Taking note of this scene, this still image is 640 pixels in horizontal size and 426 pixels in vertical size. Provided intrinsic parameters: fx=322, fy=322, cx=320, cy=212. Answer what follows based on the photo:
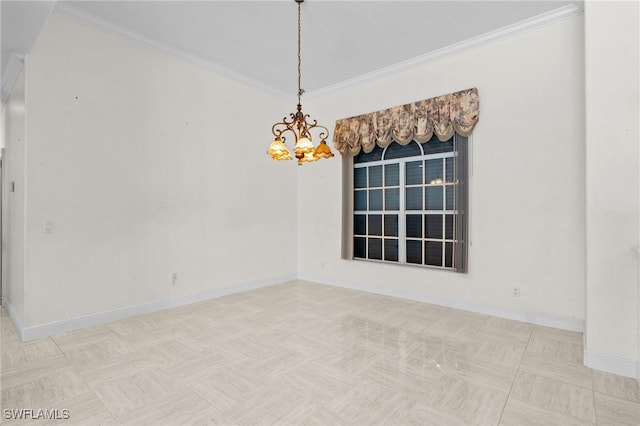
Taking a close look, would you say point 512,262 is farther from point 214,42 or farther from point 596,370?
point 214,42

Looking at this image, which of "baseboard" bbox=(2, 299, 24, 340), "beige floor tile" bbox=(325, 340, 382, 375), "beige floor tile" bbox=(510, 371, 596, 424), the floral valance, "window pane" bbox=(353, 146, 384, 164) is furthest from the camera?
"window pane" bbox=(353, 146, 384, 164)

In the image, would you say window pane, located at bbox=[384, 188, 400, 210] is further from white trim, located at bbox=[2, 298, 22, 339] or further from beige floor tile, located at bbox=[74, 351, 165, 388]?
white trim, located at bbox=[2, 298, 22, 339]

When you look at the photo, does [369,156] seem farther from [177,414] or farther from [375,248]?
[177,414]

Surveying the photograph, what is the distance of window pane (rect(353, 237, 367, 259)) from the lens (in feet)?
17.7

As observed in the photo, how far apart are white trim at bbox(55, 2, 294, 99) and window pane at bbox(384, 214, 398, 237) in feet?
9.46

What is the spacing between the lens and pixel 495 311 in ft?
13.0

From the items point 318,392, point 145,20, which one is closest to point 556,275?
point 318,392

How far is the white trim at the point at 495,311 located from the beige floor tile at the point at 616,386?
1.03 meters

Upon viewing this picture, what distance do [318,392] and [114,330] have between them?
2.51 m

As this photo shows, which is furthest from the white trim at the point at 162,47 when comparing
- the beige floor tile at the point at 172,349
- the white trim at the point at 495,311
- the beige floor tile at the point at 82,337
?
the white trim at the point at 495,311

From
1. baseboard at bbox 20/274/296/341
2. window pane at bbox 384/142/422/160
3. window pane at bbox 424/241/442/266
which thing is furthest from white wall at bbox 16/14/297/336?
window pane at bbox 424/241/442/266

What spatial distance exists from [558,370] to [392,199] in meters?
2.95

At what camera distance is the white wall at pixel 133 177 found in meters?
3.34

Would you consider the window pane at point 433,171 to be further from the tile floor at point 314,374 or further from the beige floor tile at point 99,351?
the beige floor tile at point 99,351
